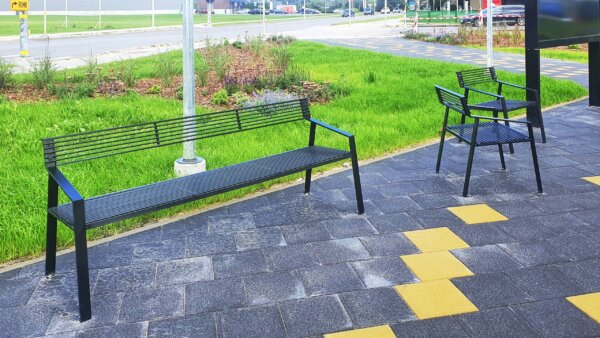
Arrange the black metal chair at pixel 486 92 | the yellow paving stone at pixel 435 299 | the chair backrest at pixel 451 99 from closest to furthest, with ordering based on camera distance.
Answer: the yellow paving stone at pixel 435 299 < the chair backrest at pixel 451 99 < the black metal chair at pixel 486 92

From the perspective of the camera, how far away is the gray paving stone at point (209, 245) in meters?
4.17

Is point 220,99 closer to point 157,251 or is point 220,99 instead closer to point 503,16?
point 157,251

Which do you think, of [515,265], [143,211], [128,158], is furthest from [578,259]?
[128,158]

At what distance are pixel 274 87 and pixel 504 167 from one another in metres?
5.40

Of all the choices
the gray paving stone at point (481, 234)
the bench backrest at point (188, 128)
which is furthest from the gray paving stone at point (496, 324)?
the bench backrest at point (188, 128)

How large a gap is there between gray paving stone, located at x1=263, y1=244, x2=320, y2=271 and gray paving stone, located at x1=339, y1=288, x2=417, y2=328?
524 millimetres

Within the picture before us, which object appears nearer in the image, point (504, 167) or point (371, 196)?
point (371, 196)

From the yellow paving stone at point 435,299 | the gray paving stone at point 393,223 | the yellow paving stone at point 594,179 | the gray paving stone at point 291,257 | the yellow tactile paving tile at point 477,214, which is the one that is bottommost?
the yellow paving stone at point 435,299

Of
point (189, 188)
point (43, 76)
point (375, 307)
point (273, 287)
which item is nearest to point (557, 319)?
point (375, 307)

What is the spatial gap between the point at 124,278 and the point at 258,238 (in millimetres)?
1037

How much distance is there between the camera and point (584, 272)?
371 centimetres

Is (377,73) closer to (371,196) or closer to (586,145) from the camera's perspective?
(586,145)

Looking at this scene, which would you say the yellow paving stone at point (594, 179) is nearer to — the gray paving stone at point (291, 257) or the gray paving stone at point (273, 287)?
the gray paving stone at point (291, 257)

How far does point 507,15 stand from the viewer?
35031 mm
